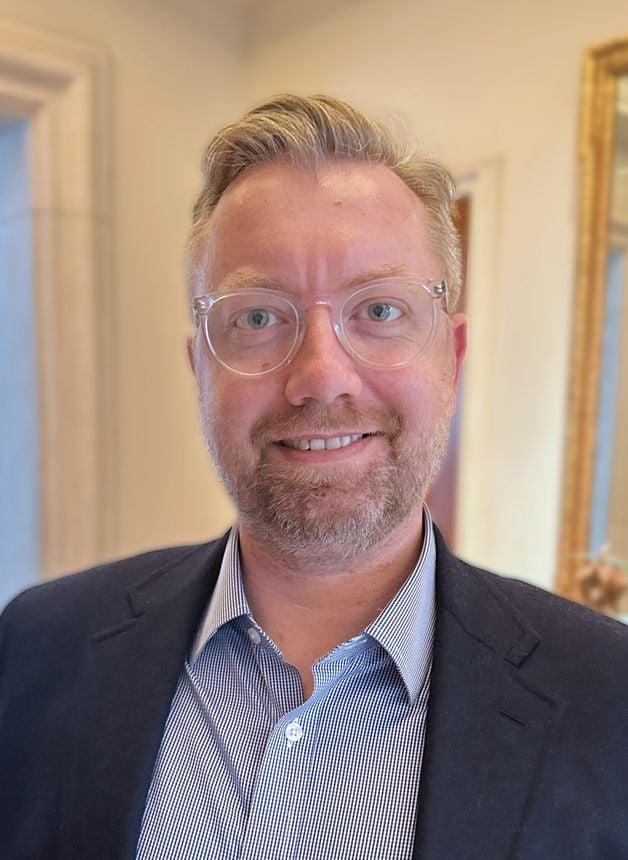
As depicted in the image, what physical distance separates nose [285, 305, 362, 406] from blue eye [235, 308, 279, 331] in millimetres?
55

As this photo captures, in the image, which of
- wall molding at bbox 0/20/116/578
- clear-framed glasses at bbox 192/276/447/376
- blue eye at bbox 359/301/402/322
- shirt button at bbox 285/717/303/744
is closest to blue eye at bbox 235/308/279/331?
clear-framed glasses at bbox 192/276/447/376

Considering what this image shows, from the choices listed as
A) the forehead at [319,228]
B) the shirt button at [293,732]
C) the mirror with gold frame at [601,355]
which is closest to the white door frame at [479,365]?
the mirror with gold frame at [601,355]

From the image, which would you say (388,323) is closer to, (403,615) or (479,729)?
(403,615)

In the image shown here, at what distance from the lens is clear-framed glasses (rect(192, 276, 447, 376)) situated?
89 centimetres

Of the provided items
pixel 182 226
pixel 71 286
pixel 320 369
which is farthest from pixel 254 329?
pixel 182 226

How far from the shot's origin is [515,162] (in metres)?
1.65

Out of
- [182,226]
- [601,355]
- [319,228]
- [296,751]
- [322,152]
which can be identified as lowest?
[296,751]

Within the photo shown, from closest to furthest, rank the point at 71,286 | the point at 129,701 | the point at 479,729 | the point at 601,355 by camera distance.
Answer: the point at 479,729 → the point at 129,701 → the point at 601,355 → the point at 71,286

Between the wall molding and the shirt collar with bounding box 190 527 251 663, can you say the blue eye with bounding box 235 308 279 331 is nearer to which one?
the shirt collar with bounding box 190 527 251 663

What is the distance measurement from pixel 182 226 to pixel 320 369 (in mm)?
1476

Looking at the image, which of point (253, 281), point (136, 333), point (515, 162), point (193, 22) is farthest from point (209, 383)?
point (193, 22)

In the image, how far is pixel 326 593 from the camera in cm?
94

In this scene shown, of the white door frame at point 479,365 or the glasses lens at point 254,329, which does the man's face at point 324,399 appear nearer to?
the glasses lens at point 254,329

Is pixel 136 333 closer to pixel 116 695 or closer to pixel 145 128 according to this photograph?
pixel 145 128
